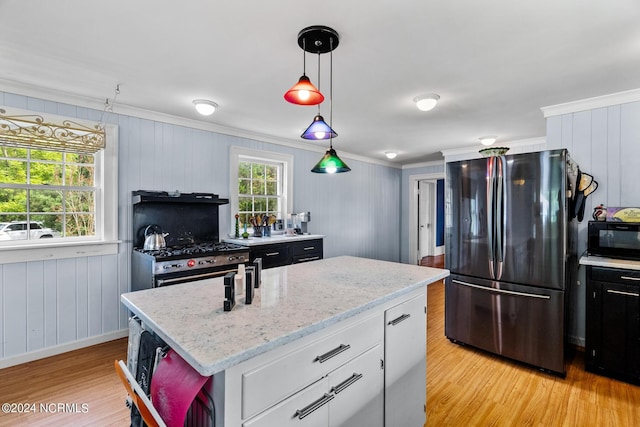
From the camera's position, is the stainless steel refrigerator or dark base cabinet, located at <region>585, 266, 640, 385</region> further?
the stainless steel refrigerator

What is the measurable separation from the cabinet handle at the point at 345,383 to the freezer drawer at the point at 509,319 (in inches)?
78.7

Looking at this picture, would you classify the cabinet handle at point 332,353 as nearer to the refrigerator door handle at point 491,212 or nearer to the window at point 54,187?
the refrigerator door handle at point 491,212

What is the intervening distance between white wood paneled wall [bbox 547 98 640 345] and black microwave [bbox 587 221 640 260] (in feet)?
1.36

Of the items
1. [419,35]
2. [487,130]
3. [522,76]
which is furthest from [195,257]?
[487,130]

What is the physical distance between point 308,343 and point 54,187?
3183 mm

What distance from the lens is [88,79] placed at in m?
2.61

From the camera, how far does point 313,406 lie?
→ 3.85 feet

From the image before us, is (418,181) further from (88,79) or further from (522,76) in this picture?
(88,79)

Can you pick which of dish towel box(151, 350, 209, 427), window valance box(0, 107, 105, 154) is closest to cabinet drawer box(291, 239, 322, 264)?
window valance box(0, 107, 105, 154)

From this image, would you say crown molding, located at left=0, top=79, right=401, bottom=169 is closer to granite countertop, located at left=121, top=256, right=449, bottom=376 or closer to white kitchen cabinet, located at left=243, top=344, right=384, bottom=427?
granite countertop, located at left=121, top=256, right=449, bottom=376

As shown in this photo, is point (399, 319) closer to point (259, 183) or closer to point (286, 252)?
point (286, 252)

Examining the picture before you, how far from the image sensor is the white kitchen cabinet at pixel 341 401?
1081mm

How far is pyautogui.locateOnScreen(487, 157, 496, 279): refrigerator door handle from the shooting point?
2805mm

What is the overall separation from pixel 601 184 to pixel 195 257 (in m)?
4.08
